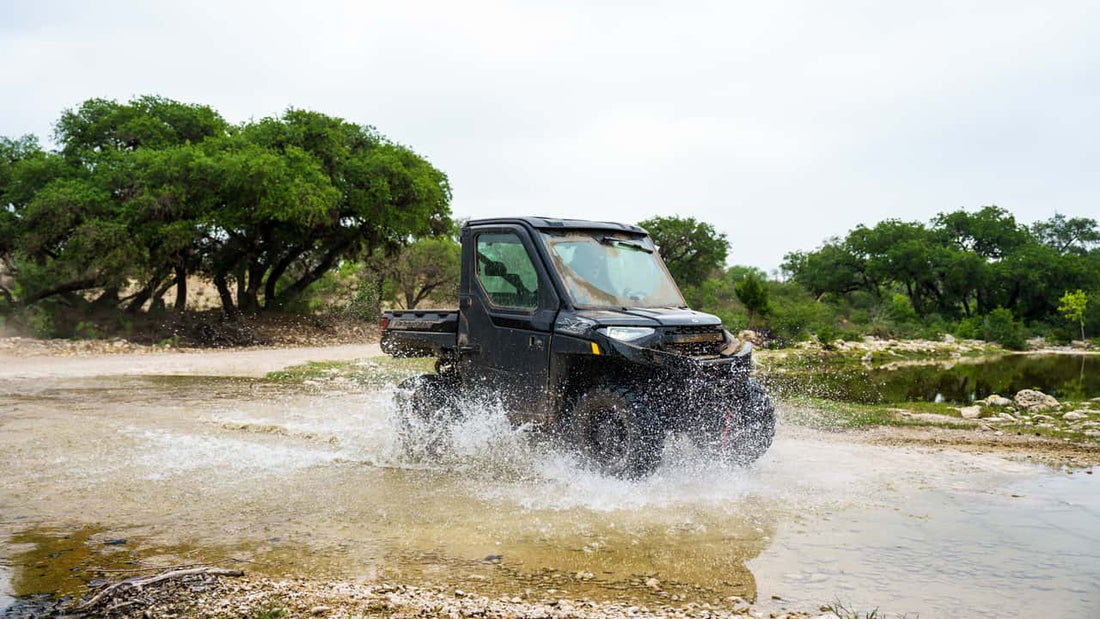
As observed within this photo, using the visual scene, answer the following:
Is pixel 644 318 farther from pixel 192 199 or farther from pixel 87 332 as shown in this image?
pixel 87 332

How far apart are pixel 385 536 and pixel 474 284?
303 cm

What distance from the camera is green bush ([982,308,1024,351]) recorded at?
127 ft

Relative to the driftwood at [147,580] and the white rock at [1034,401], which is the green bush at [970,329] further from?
the driftwood at [147,580]

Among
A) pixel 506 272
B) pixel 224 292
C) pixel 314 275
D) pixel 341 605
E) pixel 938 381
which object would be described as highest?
pixel 314 275

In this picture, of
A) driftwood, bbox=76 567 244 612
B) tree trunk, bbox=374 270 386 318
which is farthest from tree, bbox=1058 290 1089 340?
driftwood, bbox=76 567 244 612

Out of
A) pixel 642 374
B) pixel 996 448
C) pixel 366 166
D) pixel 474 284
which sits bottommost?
pixel 996 448

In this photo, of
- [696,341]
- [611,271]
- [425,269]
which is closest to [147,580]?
[696,341]

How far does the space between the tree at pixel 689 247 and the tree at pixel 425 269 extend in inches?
798

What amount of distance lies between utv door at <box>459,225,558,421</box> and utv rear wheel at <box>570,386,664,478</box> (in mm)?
492

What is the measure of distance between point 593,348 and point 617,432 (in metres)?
0.74

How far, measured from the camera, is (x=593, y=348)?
21.8 feet

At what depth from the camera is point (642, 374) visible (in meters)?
6.92

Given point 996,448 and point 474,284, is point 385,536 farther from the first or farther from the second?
point 996,448

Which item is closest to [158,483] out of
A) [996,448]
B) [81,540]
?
[81,540]
